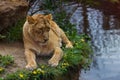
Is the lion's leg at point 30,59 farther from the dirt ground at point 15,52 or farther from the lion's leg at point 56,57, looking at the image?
the lion's leg at point 56,57

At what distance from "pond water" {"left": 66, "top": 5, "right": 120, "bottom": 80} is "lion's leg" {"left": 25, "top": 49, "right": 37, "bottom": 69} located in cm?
106

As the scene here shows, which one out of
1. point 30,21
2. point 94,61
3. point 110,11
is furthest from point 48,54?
point 110,11

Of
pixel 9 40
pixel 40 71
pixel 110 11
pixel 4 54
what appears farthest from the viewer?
pixel 110 11

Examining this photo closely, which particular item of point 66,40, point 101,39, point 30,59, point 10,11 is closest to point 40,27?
point 30,59

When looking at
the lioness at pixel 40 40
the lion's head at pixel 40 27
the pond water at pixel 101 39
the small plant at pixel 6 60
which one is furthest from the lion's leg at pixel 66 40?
the small plant at pixel 6 60

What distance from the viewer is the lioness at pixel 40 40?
8125 mm

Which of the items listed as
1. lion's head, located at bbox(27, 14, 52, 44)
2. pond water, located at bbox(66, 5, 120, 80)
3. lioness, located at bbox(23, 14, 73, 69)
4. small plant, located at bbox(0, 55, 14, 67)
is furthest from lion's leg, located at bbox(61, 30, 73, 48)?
small plant, located at bbox(0, 55, 14, 67)

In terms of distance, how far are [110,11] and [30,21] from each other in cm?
521

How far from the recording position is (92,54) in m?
9.71

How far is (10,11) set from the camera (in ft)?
29.3

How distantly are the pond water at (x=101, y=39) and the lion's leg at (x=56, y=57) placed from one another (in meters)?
0.70

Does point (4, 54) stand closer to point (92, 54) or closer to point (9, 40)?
point (9, 40)

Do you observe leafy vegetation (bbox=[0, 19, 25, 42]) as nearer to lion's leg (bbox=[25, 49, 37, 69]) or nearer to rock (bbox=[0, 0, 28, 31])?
rock (bbox=[0, 0, 28, 31])

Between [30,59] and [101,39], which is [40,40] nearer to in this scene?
[30,59]
